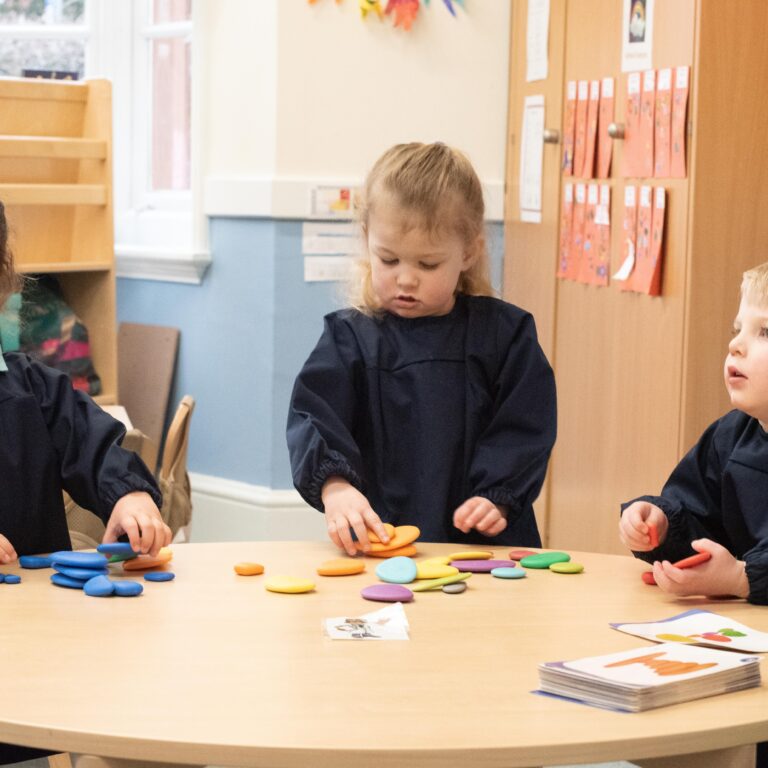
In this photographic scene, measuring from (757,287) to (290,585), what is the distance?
69cm

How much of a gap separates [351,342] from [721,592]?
30.2 inches

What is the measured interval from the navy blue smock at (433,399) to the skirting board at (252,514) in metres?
2.05

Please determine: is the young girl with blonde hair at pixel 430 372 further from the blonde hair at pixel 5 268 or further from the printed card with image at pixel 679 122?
the printed card with image at pixel 679 122

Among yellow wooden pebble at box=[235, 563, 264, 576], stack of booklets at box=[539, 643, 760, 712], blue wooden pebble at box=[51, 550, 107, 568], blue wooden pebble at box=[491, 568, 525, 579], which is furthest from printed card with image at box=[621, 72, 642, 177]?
stack of booklets at box=[539, 643, 760, 712]

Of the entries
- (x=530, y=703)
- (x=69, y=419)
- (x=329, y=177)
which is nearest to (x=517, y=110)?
(x=329, y=177)

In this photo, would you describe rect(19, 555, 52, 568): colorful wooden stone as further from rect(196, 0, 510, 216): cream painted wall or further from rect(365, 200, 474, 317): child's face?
rect(196, 0, 510, 216): cream painted wall

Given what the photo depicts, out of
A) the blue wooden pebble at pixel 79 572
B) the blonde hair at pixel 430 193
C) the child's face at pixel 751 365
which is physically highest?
the blonde hair at pixel 430 193

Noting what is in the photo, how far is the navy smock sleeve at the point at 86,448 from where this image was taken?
1807mm

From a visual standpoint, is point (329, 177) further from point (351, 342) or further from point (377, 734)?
point (377, 734)

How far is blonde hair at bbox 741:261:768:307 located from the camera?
5.33ft

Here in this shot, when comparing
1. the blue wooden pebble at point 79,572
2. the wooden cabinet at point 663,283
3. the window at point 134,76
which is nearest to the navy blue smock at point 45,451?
the blue wooden pebble at point 79,572

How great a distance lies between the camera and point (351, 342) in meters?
2.09

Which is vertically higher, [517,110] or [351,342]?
[517,110]

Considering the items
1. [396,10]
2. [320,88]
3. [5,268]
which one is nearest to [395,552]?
[5,268]
